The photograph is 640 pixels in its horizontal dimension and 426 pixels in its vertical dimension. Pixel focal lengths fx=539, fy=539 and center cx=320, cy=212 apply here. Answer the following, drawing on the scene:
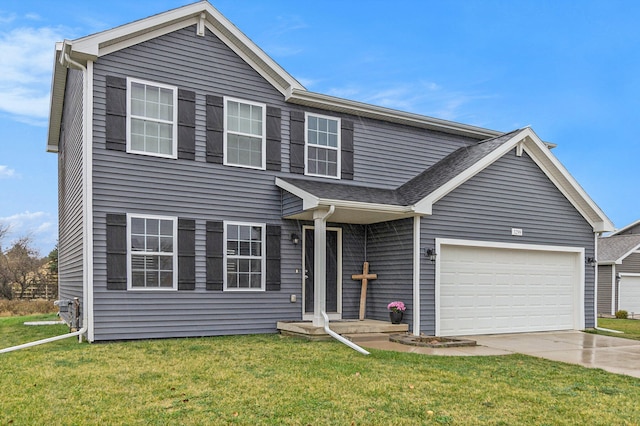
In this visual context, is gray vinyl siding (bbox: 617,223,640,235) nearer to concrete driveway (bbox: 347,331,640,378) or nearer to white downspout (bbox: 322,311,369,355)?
concrete driveway (bbox: 347,331,640,378)

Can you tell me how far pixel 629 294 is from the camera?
78.5 feet

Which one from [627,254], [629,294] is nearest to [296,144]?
[627,254]

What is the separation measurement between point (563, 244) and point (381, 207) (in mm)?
5680

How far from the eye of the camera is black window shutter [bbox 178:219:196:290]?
34.2 ft

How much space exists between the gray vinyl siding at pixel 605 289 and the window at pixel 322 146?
17.1 m

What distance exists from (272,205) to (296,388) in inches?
233

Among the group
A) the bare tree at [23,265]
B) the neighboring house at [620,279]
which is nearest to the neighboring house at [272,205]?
the neighboring house at [620,279]

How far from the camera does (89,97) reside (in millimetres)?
9695

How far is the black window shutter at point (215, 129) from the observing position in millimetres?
10914

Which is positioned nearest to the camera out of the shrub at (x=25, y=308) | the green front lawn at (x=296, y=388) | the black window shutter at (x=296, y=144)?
the green front lawn at (x=296, y=388)

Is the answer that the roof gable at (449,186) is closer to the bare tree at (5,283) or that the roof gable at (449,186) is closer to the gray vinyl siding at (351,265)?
the gray vinyl siding at (351,265)

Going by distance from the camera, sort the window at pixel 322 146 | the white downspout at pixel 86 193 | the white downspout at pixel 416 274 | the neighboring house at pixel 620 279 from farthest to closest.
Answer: the neighboring house at pixel 620 279 → the window at pixel 322 146 → the white downspout at pixel 416 274 → the white downspout at pixel 86 193

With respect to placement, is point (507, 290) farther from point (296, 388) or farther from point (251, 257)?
point (296, 388)

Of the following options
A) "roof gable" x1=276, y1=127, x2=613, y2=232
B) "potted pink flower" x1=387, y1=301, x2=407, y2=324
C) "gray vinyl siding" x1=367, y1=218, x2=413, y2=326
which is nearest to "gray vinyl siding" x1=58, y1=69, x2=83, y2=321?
"roof gable" x1=276, y1=127, x2=613, y2=232
